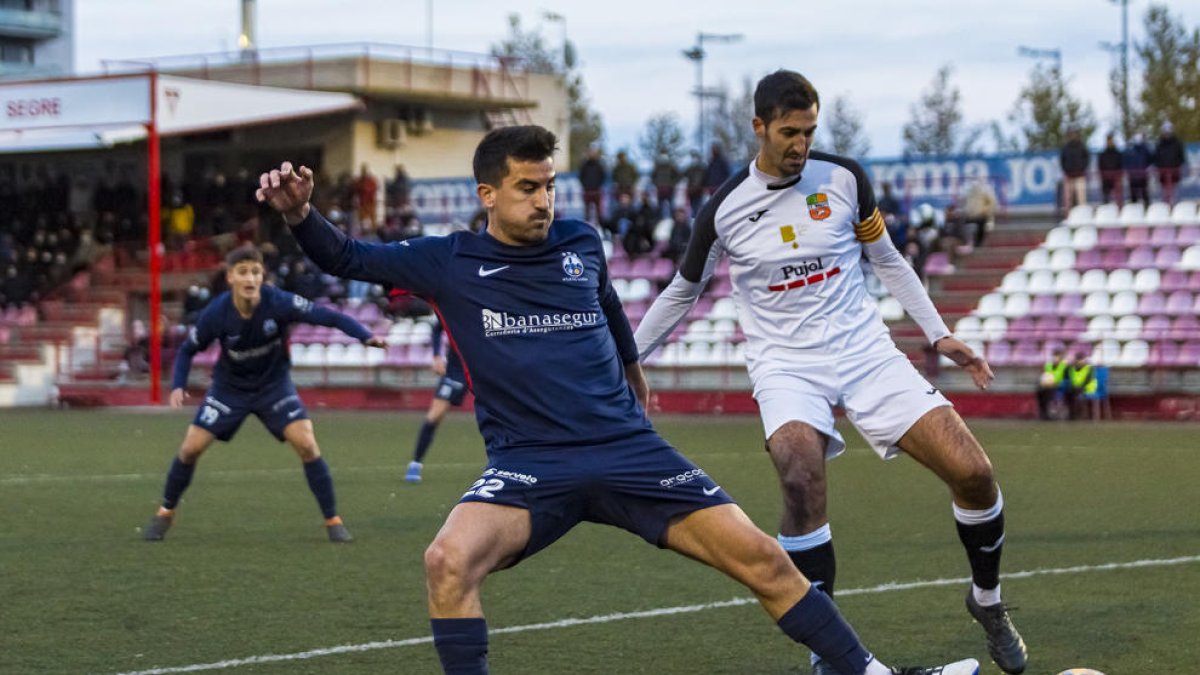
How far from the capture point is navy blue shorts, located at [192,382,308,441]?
38.3ft

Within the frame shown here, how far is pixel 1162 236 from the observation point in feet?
91.8

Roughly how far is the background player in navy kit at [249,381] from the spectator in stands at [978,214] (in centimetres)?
2037

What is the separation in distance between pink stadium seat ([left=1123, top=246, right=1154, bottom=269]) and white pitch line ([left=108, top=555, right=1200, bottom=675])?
18.4 m

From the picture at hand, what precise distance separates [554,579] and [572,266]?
412 cm

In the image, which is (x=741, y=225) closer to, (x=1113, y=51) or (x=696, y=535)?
(x=696, y=535)

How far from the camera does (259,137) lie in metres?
42.8

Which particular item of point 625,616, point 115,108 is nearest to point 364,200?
point 115,108

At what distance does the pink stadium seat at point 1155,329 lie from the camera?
82.5ft

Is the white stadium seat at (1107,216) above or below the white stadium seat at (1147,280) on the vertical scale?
above

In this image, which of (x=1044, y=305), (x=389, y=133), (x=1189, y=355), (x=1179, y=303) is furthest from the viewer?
(x=389, y=133)

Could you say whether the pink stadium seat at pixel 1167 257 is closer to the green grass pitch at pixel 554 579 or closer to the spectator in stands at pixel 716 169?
the spectator in stands at pixel 716 169

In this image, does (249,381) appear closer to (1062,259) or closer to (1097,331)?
(1097,331)

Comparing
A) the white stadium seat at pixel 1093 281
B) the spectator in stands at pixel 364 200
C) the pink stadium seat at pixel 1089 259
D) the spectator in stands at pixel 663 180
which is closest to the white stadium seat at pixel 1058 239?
the pink stadium seat at pixel 1089 259

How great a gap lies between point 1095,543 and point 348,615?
4840 mm
